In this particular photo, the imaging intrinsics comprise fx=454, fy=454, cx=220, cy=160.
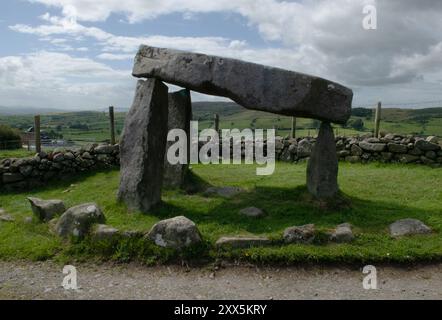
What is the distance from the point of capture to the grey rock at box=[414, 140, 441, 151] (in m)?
16.2

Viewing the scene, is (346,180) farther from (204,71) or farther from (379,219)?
(204,71)

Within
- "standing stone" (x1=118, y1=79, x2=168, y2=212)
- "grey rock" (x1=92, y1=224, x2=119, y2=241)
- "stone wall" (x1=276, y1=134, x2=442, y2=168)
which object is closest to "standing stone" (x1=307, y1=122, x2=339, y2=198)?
"standing stone" (x1=118, y1=79, x2=168, y2=212)

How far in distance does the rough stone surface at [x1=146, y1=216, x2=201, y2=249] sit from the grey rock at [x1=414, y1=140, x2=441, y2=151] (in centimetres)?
1103

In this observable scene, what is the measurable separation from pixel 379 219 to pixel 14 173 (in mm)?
11070

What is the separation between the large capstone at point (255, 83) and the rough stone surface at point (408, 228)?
2.92 meters

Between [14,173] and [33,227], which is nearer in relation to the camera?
[33,227]

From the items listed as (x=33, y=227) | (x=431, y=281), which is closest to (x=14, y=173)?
(x=33, y=227)

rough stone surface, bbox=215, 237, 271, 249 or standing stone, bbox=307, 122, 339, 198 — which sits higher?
standing stone, bbox=307, 122, 339, 198

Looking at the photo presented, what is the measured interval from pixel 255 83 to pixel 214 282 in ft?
14.9

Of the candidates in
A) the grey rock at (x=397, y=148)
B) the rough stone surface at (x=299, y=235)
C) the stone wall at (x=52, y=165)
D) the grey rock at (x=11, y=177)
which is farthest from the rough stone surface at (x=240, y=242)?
the grey rock at (x=397, y=148)

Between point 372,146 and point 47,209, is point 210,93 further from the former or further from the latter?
point 372,146

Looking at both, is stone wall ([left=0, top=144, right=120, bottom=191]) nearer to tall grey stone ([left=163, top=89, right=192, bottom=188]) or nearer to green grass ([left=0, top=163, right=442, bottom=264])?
green grass ([left=0, top=163, right=442, bottom=264])

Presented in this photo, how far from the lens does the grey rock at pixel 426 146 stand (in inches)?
639

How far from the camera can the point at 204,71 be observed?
10.0 metres
